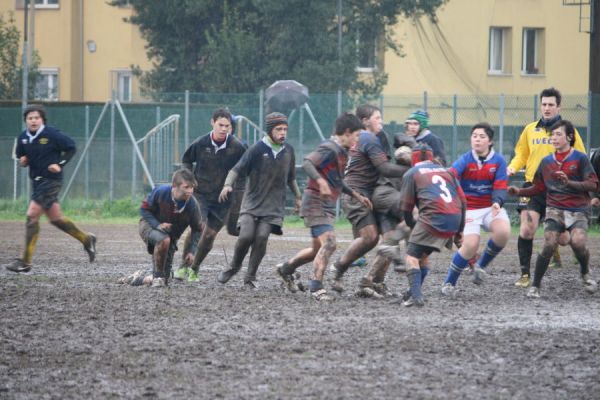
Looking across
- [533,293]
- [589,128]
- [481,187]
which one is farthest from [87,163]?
[533,293]

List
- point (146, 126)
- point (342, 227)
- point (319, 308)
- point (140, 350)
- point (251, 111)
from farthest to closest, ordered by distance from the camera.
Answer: point (146, 126) < point (251, 111) < point (342, 227) < point (319, 308) < point (140, 350)

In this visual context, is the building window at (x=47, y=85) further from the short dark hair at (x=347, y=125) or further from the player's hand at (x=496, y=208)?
the player's hand at (x=496, y=208)

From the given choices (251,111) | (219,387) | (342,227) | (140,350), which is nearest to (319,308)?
(140,350)

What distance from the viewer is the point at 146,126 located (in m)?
27.4

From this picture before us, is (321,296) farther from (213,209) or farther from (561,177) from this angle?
(561,177)

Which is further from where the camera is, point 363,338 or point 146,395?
point 363,338

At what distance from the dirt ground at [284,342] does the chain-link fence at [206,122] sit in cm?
1158

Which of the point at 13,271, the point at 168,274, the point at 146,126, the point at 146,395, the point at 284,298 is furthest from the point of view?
the point at 146,126

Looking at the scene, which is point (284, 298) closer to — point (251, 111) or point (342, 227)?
point (342, 227)

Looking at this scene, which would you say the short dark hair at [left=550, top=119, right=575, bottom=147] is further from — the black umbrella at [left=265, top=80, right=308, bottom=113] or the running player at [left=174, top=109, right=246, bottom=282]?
the black umbrella at [left=265, top=80, right=308, bottom=113]

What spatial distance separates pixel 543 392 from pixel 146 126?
21.2 m

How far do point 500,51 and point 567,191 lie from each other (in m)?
33.4

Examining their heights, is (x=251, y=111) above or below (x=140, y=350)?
above

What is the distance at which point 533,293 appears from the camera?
11625mm
